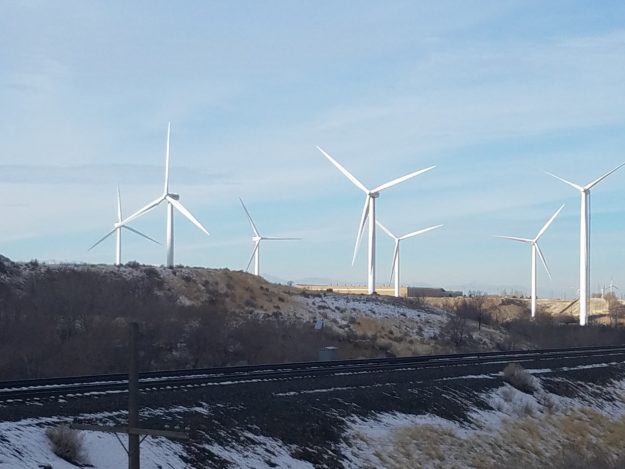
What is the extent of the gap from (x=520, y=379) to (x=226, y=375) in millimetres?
10504

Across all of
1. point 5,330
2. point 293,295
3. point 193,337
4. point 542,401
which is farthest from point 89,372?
point 293,295

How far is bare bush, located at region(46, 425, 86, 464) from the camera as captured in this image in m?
17.7

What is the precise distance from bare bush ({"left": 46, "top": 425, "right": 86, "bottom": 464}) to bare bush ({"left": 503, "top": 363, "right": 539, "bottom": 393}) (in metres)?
20.7

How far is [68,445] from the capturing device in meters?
17.7

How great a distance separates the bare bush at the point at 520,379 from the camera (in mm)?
35625

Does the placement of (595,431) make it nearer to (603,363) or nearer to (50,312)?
(603,363)

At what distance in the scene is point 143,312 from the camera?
2190 inches

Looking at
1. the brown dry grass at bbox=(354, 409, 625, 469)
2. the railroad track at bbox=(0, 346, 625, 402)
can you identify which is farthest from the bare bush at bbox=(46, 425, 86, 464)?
the brown dry grass at bbox=(354, 409, 625, 469)

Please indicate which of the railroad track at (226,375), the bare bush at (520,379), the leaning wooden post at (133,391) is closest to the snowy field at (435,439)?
the bare bush at (520,379)

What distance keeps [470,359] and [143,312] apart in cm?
1876

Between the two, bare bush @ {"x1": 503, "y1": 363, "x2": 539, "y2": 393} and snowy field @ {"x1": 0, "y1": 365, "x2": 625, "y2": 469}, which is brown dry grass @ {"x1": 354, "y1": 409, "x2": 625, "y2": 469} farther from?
bare bush @ {"x1": 503, "y1": 363, "x2": 539, "y2": 393}

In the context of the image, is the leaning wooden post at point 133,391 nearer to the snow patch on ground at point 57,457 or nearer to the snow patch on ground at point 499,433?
the snow patch on ground at point 57,457

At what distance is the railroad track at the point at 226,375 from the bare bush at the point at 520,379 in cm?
289

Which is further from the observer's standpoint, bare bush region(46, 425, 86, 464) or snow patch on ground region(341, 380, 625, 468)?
snow patch on ground region(341, 380, 625, 468)
